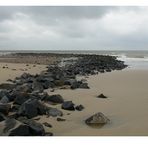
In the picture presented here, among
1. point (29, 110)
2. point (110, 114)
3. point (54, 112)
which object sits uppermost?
point (29, 110)

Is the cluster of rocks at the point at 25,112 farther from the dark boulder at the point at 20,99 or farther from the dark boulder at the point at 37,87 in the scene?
the dark boulder at the point at 37,87

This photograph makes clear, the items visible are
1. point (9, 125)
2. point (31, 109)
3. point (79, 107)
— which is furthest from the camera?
point (79, 107)

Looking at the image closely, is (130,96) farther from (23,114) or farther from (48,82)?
(23,114)

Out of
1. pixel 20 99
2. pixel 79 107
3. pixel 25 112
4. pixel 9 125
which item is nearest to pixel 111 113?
pixel 79 107

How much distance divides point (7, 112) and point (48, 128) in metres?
1.33

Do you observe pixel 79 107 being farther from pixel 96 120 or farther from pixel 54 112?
pixel 96 120

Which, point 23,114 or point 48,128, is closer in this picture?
point 48,128

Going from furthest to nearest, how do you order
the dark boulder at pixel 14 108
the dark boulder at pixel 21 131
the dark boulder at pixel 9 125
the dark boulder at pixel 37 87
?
the dark boulder at pixel 37 87, the dark boulder at pixel 14 108, the dark boulder at pixel 9 125, the dark boulder at pixel 21 131

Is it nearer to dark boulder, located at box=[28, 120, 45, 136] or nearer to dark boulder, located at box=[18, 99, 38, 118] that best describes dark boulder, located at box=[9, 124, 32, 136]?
dark boulder, located at box=[28, 120, 45, 136]

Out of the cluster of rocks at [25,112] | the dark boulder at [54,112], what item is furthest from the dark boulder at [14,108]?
the dark boulder at [54,112]

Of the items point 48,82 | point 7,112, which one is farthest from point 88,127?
point 48,82

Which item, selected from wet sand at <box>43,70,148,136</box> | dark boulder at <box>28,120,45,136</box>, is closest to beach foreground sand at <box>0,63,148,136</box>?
wet sand at <box>43,70,148,136</box>

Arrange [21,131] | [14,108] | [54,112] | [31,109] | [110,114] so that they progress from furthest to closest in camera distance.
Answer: [110,114]
[14,108]
[54,112]
[31,109]
[21,131]

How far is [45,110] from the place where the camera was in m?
7.27
